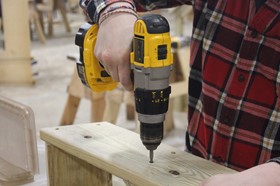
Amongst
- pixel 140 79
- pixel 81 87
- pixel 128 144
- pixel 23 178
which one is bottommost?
pixel 81 87

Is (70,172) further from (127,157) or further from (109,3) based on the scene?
(109,3)

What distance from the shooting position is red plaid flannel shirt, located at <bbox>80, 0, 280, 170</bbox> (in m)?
0.98

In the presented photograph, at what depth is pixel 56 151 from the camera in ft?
3.71

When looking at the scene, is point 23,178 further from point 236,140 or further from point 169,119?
point 169,119

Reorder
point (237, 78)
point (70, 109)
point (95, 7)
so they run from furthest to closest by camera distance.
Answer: point (70, 109) < point (95, 7) < point (237, 78)

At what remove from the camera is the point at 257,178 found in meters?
0.73

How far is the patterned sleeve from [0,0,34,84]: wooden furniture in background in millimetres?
2743

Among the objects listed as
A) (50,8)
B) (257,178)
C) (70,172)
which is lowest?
(50,8)

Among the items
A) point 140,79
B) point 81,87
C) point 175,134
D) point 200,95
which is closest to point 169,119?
point 175,134

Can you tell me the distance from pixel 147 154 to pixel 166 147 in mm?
62

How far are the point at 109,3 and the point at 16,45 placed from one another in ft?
9.93

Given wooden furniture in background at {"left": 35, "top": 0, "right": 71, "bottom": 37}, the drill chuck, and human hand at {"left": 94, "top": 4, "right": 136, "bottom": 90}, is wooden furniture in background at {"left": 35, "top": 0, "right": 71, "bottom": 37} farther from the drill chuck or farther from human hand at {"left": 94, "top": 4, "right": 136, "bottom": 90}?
the drill chuck

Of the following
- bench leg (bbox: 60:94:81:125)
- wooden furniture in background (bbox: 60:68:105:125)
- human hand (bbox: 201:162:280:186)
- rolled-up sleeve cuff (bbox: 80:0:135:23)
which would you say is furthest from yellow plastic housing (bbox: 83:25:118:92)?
bench leg (bbox: 60:94:81:125)

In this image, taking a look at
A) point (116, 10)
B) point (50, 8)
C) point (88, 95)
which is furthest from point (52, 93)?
point (116, 10)
